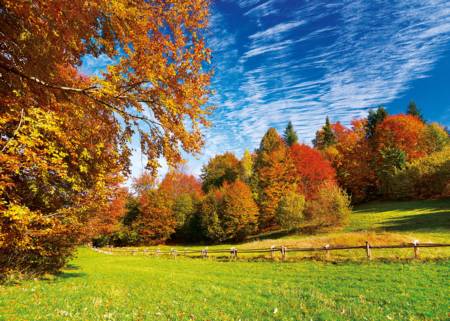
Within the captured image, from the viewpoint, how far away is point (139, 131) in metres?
7.65

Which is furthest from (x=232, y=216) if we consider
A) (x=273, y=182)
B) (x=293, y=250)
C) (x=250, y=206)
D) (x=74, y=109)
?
(x=74, y=109)

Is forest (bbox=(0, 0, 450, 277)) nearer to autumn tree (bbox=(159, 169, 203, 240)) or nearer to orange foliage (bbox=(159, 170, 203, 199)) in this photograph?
autumn tree (bbox=(159, 169, 203, 240))

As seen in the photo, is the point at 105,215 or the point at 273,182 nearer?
the point at 105,215

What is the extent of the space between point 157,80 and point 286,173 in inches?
1773

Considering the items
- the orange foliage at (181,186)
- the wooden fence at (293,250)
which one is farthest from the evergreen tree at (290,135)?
the wooden fence at (293,250)

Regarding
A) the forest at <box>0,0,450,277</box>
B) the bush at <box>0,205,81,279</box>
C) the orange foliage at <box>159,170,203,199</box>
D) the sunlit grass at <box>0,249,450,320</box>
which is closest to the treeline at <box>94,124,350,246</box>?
the orange foliage at <box>159,170,203,199</box>

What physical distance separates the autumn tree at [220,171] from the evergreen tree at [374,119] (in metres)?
35.1

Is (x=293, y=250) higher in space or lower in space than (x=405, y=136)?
lower

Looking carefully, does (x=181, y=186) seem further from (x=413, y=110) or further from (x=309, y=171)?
(x=413, y=110)

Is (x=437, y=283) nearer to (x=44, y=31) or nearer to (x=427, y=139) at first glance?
(x=44, y=31)

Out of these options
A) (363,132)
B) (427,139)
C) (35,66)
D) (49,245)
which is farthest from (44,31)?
(363,132)

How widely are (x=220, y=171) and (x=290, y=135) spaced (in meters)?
31.8

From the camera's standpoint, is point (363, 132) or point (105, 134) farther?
point (363, 132)

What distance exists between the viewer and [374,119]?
68.9 metres
